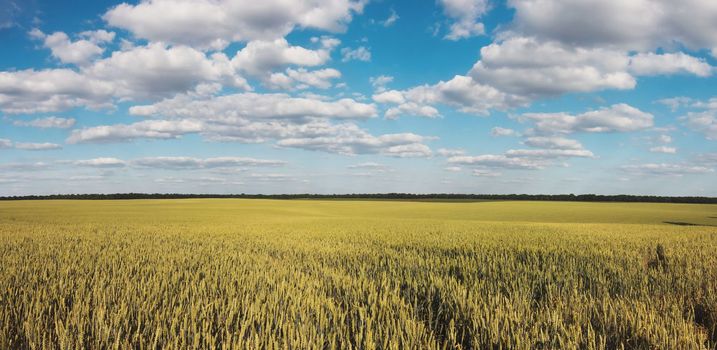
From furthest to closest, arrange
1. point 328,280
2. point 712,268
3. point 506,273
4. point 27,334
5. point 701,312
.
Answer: point 712,268 → point 506,273 → point 328,280 → point 701,312 → point 27,334

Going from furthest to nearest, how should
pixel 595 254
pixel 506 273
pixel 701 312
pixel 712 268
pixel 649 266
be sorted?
1. pixel 595 254
2. pixel 649 266
3. pixel 712 268
4. pixel 506 273
5. pixel 701 312

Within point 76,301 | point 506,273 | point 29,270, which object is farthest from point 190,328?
point 506,273

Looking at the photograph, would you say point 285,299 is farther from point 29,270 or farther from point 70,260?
point 70,260

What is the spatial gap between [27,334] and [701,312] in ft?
27.4

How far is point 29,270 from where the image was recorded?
8.45m

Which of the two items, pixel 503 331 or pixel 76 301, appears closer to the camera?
pixel 503 331

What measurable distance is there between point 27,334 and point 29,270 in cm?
520

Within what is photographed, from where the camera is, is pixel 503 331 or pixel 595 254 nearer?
pixel 503 331

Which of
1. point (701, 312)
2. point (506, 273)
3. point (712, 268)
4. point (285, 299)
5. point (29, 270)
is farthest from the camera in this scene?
point (712, 268)

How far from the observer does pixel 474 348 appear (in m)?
4.39

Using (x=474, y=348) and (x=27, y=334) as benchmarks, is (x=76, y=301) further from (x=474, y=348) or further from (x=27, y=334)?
(x=474, y=348)

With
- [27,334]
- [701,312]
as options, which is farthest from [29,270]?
[701,312]

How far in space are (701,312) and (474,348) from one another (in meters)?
4.14

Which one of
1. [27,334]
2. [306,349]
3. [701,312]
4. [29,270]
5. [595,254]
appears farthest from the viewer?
[595,254]
